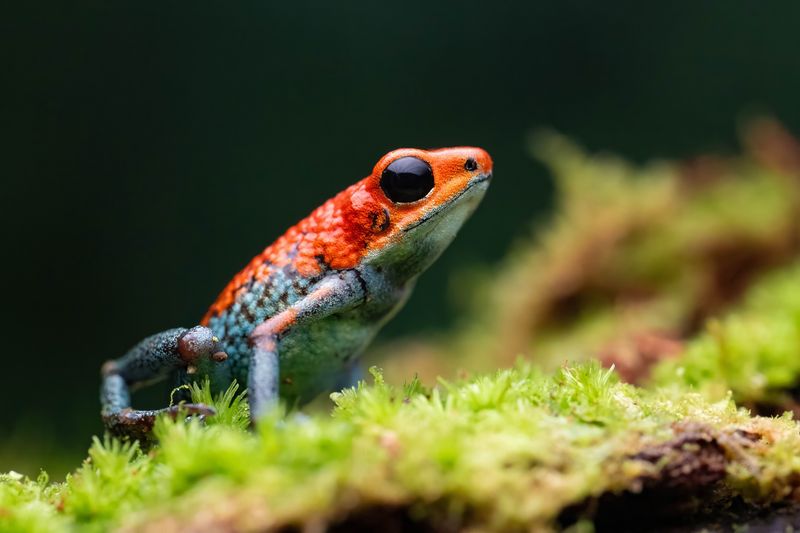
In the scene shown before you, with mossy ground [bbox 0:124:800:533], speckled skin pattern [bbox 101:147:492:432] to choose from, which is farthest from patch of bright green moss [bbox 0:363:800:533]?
speckled skin pattern [bbox 101:147:492:432]

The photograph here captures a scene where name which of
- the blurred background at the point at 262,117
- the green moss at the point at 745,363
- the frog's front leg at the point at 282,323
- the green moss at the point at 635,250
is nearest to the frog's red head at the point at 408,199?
the frog's front leg at the point at 282,323

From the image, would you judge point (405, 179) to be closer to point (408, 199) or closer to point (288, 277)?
point (408, 199)

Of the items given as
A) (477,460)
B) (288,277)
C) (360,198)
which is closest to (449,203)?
(360,198)

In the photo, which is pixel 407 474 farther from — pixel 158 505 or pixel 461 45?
pixel 461 45

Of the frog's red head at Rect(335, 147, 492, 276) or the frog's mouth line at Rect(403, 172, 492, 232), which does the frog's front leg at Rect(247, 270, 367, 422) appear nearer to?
the frog's red head at Rect(335, 147, 492, 276)

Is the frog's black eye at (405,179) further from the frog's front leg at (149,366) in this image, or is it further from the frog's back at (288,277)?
the frog's front leg at (149,366)

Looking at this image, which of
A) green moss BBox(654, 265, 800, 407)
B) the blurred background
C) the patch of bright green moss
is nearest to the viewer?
the patch of bright green moss
